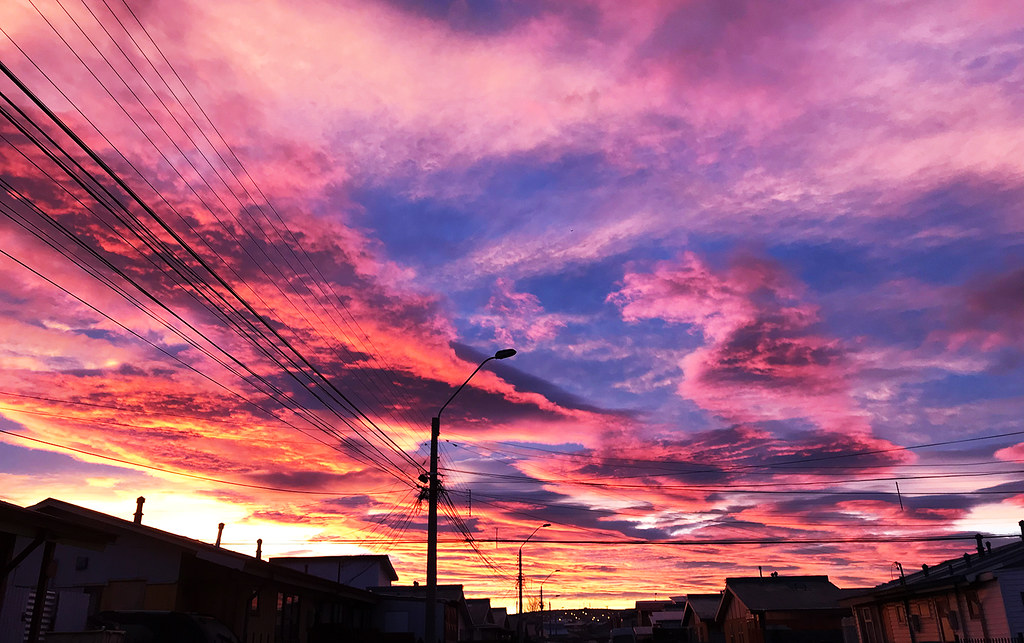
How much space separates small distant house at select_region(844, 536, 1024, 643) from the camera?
30.3m

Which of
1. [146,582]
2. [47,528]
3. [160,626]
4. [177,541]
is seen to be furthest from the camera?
[146,582]

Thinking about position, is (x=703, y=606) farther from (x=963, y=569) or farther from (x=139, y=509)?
(x=139, y=509)

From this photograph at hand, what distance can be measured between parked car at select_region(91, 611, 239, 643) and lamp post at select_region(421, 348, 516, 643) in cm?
709

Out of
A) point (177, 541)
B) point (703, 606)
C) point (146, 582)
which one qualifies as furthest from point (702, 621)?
point (177, 541)

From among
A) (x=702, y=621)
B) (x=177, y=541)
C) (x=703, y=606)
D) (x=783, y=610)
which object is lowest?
(x=702, y=621)

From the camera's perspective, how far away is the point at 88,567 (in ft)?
Result: 88.0

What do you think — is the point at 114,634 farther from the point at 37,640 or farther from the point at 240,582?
the point at 240,582

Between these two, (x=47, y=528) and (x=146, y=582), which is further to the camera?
(x=146, y=582)

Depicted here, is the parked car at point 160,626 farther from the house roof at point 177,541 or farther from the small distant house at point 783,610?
the small distant house at point 783,610

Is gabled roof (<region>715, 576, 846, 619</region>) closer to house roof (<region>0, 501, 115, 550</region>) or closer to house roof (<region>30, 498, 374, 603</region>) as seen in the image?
house roof (<region>30, 498, 374, 603</region>)

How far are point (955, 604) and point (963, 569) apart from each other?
462cm

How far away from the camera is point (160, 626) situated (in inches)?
715

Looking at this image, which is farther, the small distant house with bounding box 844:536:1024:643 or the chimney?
the chimney

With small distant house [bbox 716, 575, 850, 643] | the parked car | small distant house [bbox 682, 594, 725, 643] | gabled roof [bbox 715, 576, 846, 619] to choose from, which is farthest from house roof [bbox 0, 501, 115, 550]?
small distant house [bbox 682, 594, 725, 643]
